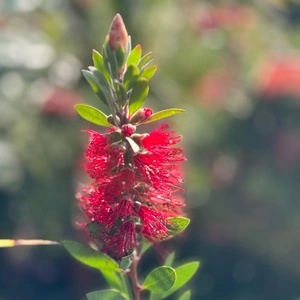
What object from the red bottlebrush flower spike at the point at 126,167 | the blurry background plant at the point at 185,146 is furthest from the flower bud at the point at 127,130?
the blurry background plant at the point at 185,146

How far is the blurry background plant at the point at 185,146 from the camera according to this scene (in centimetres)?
312

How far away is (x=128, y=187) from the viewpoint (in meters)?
0.46

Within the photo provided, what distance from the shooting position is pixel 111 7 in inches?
126

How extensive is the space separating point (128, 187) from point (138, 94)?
0.07 metres

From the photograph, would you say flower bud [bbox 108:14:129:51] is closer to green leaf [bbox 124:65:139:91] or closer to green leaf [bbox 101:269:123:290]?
green leaf [bbox 124:65:139:91]

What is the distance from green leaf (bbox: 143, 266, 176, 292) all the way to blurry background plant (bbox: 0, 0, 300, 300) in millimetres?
2574

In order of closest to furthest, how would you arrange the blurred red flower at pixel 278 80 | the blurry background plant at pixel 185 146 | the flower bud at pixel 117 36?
the flower bud at pixel 117 36 < the blurry background plant at pixel 185 146 < the blurred red flower at pixel 278 80

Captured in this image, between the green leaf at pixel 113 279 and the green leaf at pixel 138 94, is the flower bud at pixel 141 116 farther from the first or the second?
the green leaf at pixel 113 279

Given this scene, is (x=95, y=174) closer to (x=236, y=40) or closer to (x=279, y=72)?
(x=279, y=72)

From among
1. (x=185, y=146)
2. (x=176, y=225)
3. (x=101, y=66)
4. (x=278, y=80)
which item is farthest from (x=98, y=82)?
(x=278, y=80)

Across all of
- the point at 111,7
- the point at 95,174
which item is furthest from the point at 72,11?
the point at 95,174

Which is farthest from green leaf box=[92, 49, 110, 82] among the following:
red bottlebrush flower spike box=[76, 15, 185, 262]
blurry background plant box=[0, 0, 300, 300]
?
blurry background plant box=[0, 0, 300, 300]

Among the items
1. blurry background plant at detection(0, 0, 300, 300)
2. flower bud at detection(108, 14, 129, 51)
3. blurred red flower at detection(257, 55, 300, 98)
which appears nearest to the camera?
flower bud at detection(108, 14, 129, 51)

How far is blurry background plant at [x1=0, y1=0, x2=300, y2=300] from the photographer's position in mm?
3123
